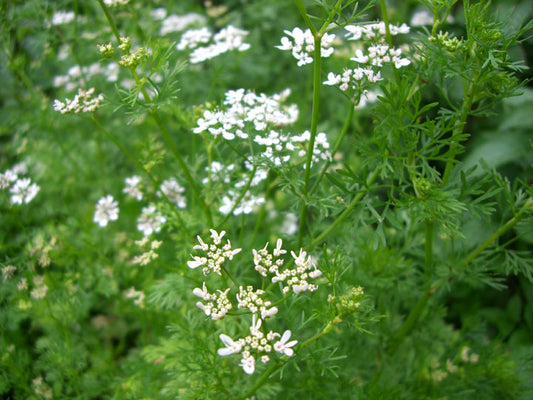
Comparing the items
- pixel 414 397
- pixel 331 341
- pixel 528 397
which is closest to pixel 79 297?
pixel 331 341

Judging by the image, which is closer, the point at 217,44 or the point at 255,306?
the point at 255,306

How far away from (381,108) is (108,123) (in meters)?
2.83

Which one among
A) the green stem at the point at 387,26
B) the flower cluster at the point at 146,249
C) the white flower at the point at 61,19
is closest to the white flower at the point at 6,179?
the flower cluster at the point at 146,249

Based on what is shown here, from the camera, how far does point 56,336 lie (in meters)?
2.62

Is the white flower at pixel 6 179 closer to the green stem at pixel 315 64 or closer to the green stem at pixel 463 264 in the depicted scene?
the green stem at pixel 315 64

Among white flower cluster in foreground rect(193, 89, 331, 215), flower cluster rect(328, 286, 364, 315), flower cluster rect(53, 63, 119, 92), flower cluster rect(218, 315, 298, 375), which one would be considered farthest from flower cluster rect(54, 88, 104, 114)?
flower cluster rect(53, 63, 119, 92)

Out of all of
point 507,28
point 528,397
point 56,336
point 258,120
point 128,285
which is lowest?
point 528,397

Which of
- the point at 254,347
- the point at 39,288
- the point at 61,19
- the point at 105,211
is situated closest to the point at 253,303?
the point at 254,347

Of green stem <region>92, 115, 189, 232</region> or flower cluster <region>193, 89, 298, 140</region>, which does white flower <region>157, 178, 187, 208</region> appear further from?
flower cluster <region>193, 89, 298, 140</region>

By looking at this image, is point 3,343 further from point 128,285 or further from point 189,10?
point 189,10

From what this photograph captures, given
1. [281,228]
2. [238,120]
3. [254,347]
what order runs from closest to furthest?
[254,347] < [238,120] < [281,228]

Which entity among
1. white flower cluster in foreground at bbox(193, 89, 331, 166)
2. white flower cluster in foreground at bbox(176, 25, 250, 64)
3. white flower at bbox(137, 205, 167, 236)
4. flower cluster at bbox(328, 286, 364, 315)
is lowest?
white flower at bbox(137, 205, 167, 236)

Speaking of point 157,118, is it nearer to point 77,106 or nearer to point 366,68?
point 77,106

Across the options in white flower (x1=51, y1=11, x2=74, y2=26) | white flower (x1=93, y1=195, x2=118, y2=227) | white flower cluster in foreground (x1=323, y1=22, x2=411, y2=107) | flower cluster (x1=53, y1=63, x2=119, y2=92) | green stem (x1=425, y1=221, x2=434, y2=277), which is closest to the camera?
white flower cluster in foreground (x1=323, y1=22, x2=411, y2=107)
